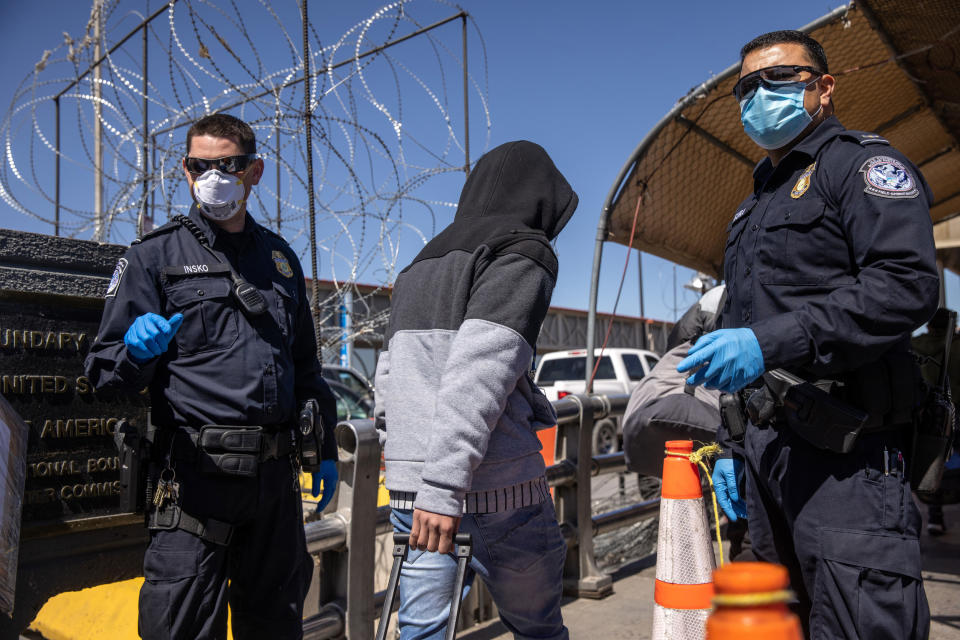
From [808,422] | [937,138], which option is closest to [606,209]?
[937,138]

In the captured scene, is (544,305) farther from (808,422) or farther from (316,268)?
(316,268)

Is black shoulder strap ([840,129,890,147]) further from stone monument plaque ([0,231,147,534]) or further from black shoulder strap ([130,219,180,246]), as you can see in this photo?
stone monument plaque ([0,231,147,534])

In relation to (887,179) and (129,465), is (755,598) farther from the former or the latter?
(129,465)

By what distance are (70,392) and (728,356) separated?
2506 mm

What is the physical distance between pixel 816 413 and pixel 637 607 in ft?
8.89

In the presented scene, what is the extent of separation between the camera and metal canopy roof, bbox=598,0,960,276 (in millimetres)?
5031

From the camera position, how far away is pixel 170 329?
2.43 metres

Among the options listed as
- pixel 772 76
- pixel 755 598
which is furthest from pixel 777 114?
pixel 755 598

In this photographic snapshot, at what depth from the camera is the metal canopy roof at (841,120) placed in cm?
503

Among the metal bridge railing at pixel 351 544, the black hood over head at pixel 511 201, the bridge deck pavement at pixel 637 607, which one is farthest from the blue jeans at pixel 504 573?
the bridge deck pavement at pixel 637 607

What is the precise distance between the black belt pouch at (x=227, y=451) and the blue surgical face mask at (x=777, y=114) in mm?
1929

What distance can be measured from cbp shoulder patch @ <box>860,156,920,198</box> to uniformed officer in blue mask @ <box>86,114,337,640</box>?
76.1 inches

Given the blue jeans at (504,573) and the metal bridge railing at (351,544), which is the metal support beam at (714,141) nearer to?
the metal bridge railing at (351,544)

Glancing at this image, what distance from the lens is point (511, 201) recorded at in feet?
7.43
